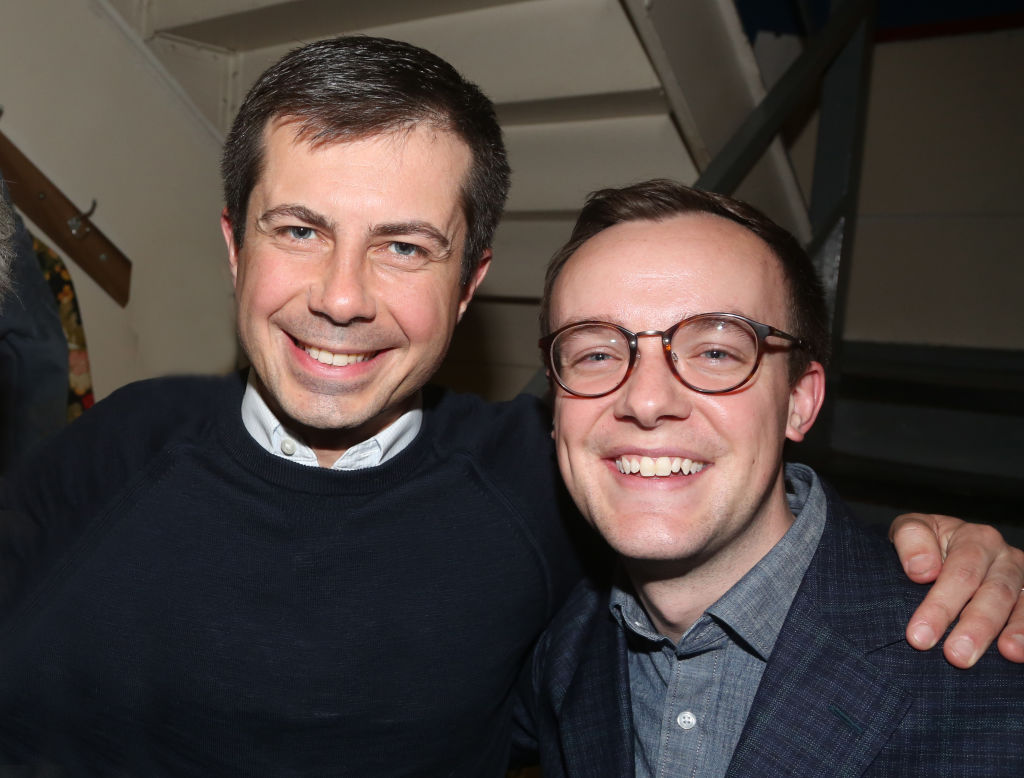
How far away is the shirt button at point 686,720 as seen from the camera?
1.29m

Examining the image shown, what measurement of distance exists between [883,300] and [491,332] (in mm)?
1712

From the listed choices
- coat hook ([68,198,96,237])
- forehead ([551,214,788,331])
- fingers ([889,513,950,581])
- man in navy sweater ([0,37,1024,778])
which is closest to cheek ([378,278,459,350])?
man in navy sweater ([0,37,1024,778])

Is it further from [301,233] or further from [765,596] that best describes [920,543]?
[301,233]

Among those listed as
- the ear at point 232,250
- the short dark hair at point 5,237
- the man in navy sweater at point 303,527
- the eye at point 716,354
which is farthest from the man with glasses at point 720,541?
the short dark hair at point 5,237

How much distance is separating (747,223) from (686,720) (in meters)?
0.80

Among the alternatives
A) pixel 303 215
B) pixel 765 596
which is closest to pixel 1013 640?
pixel 765 596

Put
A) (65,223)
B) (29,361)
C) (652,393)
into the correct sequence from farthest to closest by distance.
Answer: (65,223), (29,361), (652,393)

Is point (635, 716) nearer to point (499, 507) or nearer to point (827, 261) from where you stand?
point (499, 507)

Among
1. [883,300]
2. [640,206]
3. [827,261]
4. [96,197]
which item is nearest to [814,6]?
[827,261]

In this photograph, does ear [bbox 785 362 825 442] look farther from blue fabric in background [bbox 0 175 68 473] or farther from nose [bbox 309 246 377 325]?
blue fabric in background [bbox 0 175 68 473]

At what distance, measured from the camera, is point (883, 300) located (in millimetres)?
3717

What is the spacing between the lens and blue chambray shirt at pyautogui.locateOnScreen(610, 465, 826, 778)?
1.28 m

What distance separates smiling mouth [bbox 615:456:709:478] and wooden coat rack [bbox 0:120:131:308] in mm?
2051

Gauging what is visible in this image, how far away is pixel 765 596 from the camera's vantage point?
1.33 meters
